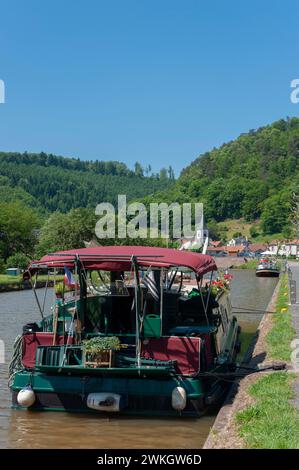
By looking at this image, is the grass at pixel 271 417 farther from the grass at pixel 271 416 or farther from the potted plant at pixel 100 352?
the potted plant at pixel 100 352

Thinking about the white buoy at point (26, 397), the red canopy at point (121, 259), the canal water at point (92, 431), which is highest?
the red canopy at point (121, 259)

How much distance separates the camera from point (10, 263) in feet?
259

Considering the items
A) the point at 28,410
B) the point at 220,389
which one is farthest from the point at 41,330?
the point at 220,389

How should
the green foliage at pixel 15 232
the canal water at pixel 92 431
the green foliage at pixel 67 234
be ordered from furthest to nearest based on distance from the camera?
1. the green foliage at pixel 67 234
2. the green foliage at pixel 15 232
3. the canal water at pixel 92 431

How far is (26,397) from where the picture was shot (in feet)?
44.4

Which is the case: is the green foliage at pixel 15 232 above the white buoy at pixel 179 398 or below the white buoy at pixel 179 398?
above

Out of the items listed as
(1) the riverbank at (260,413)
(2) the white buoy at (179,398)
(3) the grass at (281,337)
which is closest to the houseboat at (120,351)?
(2) the white buoy at (179,398)

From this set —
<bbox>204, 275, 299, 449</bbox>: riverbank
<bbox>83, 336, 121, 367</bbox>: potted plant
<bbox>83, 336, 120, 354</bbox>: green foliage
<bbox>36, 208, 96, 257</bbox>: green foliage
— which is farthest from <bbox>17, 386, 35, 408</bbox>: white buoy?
<bbox>36, 208, 96, 257</bbox>: green foliage

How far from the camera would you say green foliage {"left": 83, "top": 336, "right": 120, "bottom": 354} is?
44.5ft

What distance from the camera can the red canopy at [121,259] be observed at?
46.8 ft

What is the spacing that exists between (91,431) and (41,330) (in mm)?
4390

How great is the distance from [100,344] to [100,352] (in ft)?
0.62

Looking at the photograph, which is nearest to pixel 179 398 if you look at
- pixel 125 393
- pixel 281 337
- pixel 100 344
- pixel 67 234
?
pixel 125 393

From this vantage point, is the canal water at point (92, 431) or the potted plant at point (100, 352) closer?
the canal water at point (92, 431)
